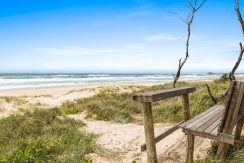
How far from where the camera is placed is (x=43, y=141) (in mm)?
6434

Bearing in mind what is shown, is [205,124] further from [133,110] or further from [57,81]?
[57,81]

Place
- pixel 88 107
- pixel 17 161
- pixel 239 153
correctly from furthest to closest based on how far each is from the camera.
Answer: pixel 88 107
pixel 17 161
pixel 239 153

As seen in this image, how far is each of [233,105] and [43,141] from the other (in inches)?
172

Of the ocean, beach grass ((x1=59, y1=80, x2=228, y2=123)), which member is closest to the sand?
beach grass ((x1=59, y1=80, x2=228, y2=123))

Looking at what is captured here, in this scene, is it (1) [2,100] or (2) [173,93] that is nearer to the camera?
(2) [173,93]

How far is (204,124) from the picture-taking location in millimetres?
4574

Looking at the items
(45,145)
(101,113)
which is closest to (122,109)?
(101,113)

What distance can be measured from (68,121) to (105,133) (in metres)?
1.80

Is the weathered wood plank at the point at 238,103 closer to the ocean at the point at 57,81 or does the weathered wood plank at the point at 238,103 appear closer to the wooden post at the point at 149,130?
the wooden post at the point at 149,130

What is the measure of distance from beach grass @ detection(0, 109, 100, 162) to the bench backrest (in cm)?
316

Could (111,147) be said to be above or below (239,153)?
below

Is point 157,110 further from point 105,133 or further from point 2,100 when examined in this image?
point 2,100

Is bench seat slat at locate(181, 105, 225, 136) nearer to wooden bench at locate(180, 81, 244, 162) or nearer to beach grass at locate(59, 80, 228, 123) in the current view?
wooden bench at locate(180, 81, 244, 162)

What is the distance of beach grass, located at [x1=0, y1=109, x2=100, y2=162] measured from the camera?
582 centimetres
